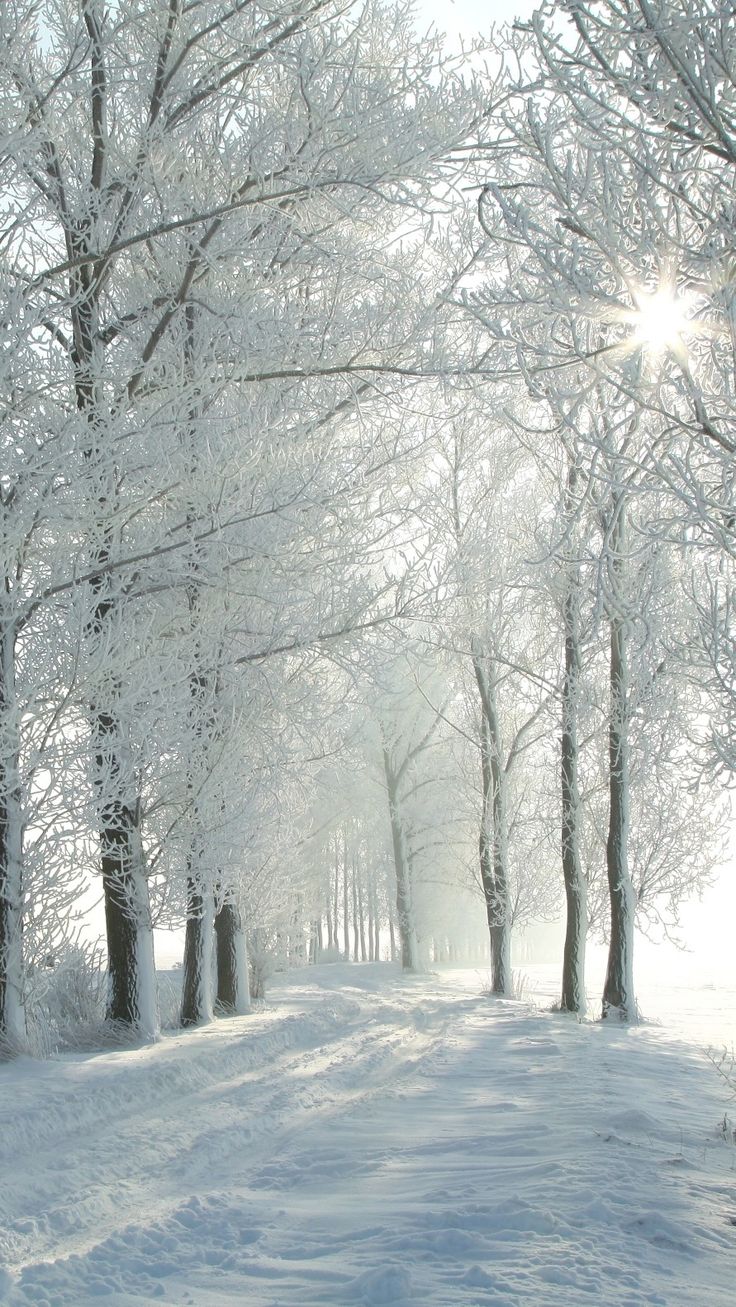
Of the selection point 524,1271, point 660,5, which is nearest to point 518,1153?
point 524,1271

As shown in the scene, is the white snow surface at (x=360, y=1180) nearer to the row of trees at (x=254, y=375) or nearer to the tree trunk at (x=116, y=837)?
the tree trunk at (x=116, y=837)

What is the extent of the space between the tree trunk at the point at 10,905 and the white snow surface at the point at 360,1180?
1.61ft

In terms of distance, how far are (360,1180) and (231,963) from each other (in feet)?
25.2

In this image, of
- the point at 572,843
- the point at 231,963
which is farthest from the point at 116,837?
the point at 572,843

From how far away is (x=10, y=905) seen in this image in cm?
704

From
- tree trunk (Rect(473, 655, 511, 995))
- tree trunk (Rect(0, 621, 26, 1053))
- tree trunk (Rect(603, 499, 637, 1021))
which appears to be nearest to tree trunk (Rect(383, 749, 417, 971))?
tree trunk (Rect(473, 655, 511, 995))

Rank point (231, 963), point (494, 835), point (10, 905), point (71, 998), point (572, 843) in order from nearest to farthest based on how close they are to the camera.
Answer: point (10, 905) → point (71, 998) → point (231, 963) → point (572, 843) → point (494, 835)

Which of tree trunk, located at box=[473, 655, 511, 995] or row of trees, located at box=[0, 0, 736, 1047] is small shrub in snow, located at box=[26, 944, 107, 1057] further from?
tree trunk, located at box=[473, 655, 511, 995]

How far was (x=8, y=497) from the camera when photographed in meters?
6.51

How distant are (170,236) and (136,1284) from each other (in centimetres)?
772

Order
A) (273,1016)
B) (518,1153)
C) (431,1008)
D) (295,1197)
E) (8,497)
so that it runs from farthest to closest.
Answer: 1. (431,1008)
2. (273,1016)
3. (8,497)
4. (518,1153)
5. (295,1197)

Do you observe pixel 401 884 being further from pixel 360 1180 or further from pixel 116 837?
pixel 360 1180

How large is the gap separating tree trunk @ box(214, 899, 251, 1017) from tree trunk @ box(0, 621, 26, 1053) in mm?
4407

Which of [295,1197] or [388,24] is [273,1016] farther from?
[388,24]
